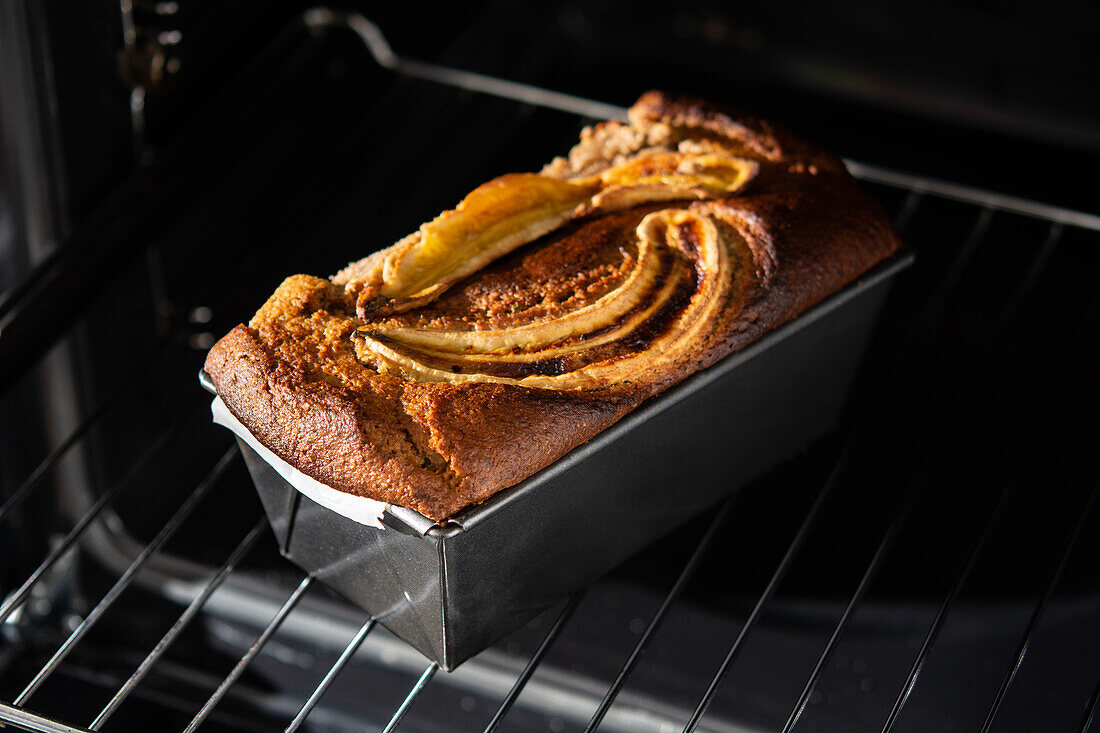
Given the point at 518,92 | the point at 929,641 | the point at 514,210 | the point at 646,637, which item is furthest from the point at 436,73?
the point at 929,641

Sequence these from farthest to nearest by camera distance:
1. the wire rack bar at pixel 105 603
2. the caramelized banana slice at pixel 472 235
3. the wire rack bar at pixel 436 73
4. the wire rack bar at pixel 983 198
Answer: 1. the wire rack bar at pixel 436 73
2. the wire rack bar at pixel 983 198
3. the caramelized banana slice at pixel 472 235
4. the wire rack bar at pixel 105 603

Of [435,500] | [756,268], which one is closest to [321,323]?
[435,500]

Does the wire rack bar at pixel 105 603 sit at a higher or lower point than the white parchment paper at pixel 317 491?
lower

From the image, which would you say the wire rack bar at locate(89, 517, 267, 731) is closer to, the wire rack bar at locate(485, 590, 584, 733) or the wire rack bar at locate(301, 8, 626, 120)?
the wire rack bar at locate(485, 590, 584, 733)

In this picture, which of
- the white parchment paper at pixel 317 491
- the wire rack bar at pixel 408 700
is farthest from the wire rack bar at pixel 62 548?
the wire rack bar at pixel 408 700

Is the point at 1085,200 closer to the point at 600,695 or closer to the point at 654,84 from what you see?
the point at 654,84

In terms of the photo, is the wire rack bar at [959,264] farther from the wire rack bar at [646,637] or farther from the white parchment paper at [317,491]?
the white parchment paper at [317,491]
